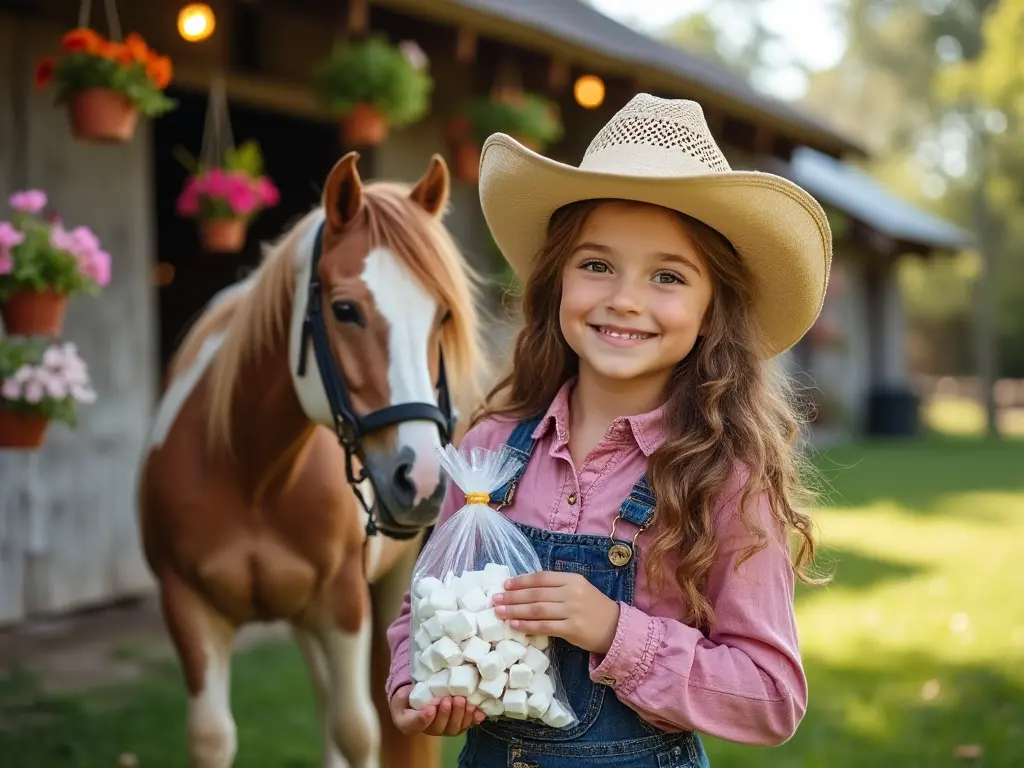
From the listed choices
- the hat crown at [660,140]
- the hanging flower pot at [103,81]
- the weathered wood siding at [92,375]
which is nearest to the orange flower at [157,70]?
the hanging flower pot at [103,81]

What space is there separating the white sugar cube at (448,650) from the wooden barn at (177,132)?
11.9ft

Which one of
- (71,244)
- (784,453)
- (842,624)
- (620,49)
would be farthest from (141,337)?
(784,453)

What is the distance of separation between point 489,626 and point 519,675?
81 mm

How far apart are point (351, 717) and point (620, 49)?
516cm

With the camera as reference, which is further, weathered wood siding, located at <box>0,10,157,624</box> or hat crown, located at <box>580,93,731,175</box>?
weathered wood siding, located at <box>0,10,157,624</box>

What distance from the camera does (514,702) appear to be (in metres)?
1.46

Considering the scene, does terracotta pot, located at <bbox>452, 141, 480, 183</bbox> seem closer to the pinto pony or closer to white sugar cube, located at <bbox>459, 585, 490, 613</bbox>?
the pinto pony

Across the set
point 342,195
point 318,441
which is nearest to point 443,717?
point 342,195

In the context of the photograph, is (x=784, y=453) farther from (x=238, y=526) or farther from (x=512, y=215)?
(x=238, y=526)

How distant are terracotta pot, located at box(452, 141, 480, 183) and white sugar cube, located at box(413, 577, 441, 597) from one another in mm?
5414

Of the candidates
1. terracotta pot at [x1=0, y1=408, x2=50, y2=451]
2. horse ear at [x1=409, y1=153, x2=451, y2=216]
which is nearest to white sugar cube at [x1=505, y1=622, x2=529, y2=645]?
horse ear at [x1=409, y1=153, x2=451, y2=216]

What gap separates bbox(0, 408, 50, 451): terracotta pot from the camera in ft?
11.8

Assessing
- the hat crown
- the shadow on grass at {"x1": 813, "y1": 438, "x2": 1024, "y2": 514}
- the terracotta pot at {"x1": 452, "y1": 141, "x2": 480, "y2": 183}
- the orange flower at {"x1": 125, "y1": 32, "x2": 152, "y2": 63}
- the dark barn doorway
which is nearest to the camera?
the hat crown

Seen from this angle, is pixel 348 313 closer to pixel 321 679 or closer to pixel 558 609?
pixel 558 609
